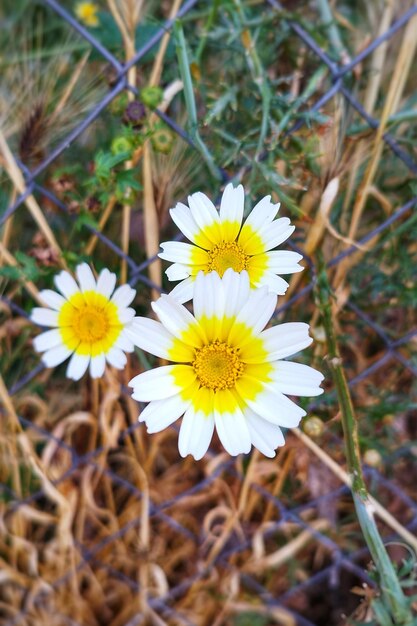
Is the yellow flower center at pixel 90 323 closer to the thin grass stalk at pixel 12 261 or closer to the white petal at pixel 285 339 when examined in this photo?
the thin grass stalk at pixel 12 261

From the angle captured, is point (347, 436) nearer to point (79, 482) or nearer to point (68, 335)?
Answer: point (68, 335)

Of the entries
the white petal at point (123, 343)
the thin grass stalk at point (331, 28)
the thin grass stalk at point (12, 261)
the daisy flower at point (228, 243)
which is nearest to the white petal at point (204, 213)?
the daisy flower at point (228, 243)

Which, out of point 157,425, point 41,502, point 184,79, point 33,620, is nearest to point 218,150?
point 184,79

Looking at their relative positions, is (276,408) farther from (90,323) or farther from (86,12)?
(86,12)

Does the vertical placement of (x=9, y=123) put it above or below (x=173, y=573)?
above

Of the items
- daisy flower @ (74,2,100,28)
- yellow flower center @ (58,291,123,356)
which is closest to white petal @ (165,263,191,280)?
yellow flower center @ (58,291,123,356)

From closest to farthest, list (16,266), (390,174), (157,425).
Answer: (157,425)
(16,266)
(390,174)
